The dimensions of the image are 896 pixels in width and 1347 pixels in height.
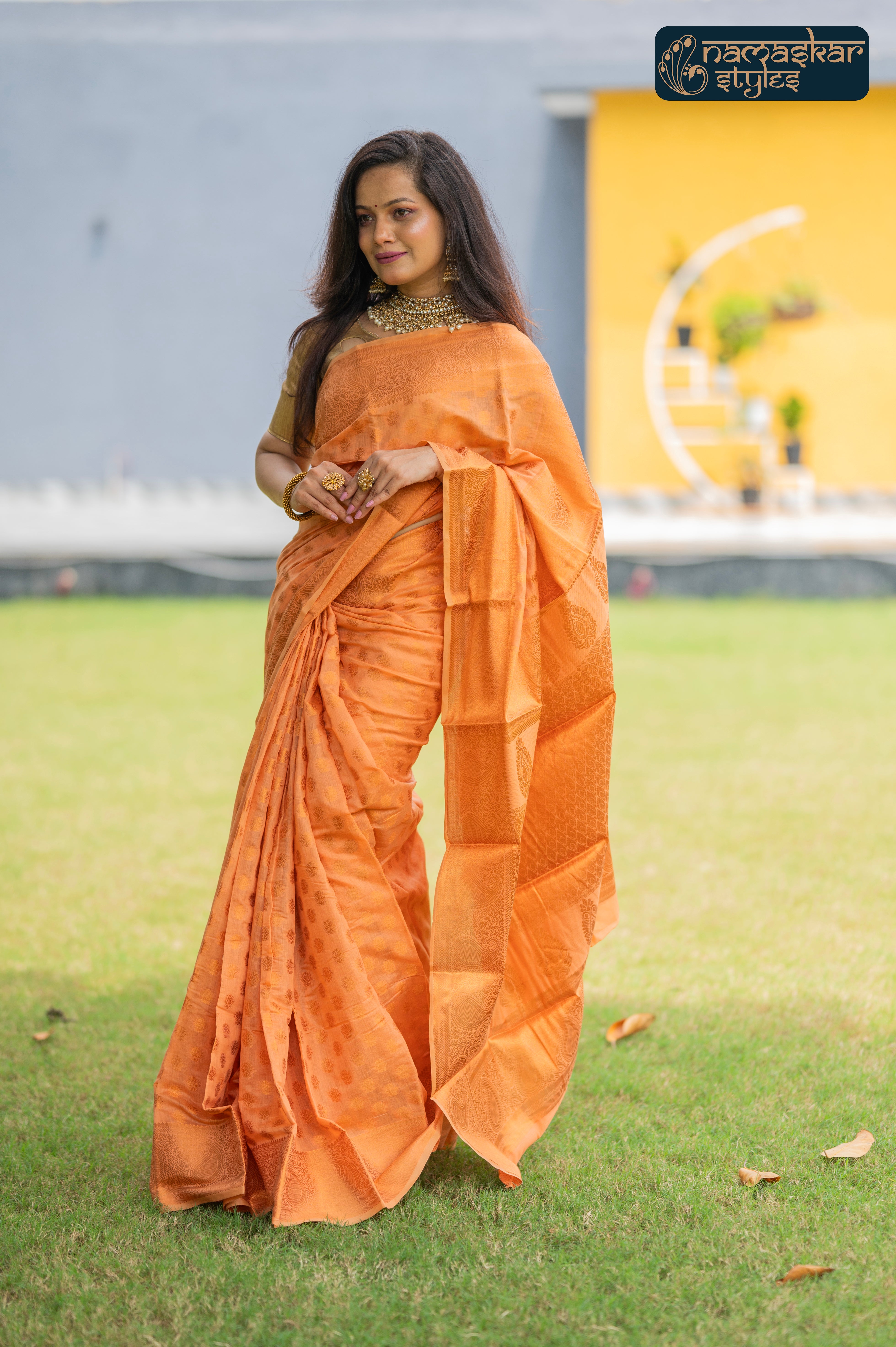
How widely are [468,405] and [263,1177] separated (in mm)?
1268

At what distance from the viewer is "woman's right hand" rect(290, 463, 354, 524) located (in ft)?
7.33

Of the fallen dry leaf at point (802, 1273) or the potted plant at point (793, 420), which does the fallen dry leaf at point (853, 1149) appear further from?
the potted plant at point (793, 420)

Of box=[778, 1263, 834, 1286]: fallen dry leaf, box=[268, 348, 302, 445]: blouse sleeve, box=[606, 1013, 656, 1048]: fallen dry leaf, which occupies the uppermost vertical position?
box=[268, 348, 302, 445]: blouse sleeve

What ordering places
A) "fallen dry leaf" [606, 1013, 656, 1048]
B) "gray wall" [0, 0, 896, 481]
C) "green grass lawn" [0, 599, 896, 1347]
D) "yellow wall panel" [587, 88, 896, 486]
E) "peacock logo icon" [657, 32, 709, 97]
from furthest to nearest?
"gray wall" [0, 0, 896, 481] < "yellow wall panel" [587, 88, 896, 486] < "peacock logo icon" [657, 32, 709, 97] < "fallen dry leaf" [606, 1013, 656, 1048] < "green grass lawn" [0, 599, 896, 1347]

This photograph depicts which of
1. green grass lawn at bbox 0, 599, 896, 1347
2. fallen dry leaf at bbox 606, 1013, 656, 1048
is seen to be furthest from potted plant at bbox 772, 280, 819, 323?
fallen dry leaf at bbox 606, 1013, 656, 1048

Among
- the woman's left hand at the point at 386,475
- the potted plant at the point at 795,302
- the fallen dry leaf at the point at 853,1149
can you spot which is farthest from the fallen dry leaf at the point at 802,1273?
the potted plant at the point at 795,302

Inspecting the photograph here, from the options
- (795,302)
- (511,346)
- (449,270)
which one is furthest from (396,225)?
(795,302)

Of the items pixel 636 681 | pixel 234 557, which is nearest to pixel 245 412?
pixel 234 557

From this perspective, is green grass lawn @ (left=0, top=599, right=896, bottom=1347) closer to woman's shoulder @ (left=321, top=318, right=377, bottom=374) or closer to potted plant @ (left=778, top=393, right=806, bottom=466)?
woman's shoulder @ (left=321, top=318, right=377, bottom=374)

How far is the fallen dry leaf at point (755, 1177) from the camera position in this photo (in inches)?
87.9

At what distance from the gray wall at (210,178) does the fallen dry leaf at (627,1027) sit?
12168 mm

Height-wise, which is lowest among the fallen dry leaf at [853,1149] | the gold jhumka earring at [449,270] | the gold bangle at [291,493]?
the fallen dry leaf at [853,1149]

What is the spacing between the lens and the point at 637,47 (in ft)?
45.1

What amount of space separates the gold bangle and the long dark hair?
5.6 inches
